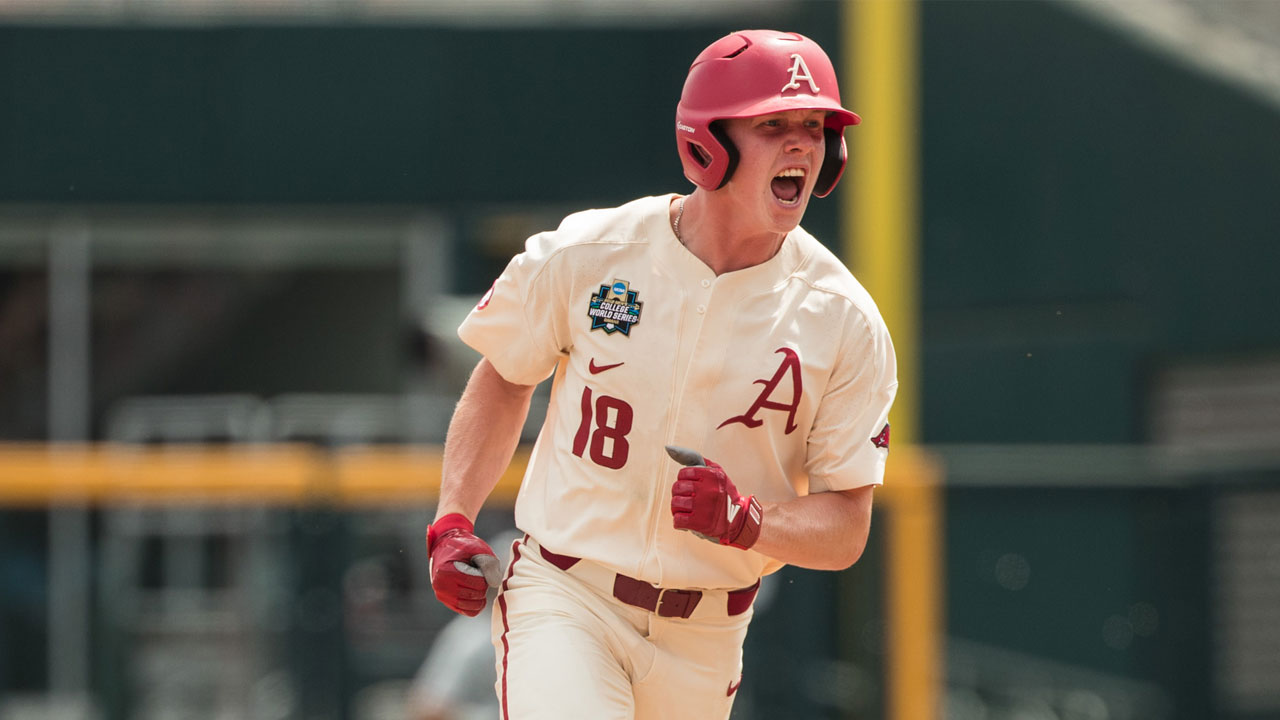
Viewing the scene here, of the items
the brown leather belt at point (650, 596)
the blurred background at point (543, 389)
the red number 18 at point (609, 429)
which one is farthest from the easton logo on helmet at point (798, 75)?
the blurred background at point (543, 389)

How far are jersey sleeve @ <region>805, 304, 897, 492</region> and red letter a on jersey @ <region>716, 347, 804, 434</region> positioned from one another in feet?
0.27

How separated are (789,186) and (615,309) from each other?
0.44 meters

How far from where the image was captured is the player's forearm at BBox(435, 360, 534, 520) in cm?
360

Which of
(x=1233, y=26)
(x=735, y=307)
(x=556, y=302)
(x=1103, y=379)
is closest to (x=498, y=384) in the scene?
(x=556, y=302)

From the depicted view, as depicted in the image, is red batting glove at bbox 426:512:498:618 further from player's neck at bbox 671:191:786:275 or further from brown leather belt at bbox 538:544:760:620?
player's neck at bbox 671:191:786:275

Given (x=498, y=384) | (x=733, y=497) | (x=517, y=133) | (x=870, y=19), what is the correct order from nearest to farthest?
(x=733, y=497) → (x=498, y=384) → (x=870, y=19) → (x=517, y=133)

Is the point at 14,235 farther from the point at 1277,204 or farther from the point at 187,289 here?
the point at 1277,204

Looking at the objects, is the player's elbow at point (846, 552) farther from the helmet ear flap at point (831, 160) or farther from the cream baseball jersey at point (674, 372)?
the helmet ear flap at point (831, 160)

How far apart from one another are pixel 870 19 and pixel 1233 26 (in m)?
→ 2.36

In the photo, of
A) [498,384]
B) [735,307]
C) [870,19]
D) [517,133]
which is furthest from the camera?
[517,133]

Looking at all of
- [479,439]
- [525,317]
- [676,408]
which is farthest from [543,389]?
[676,408]

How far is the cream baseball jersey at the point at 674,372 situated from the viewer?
11.2 feet

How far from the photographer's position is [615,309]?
3455 millimetres

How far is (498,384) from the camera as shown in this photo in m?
3.68
